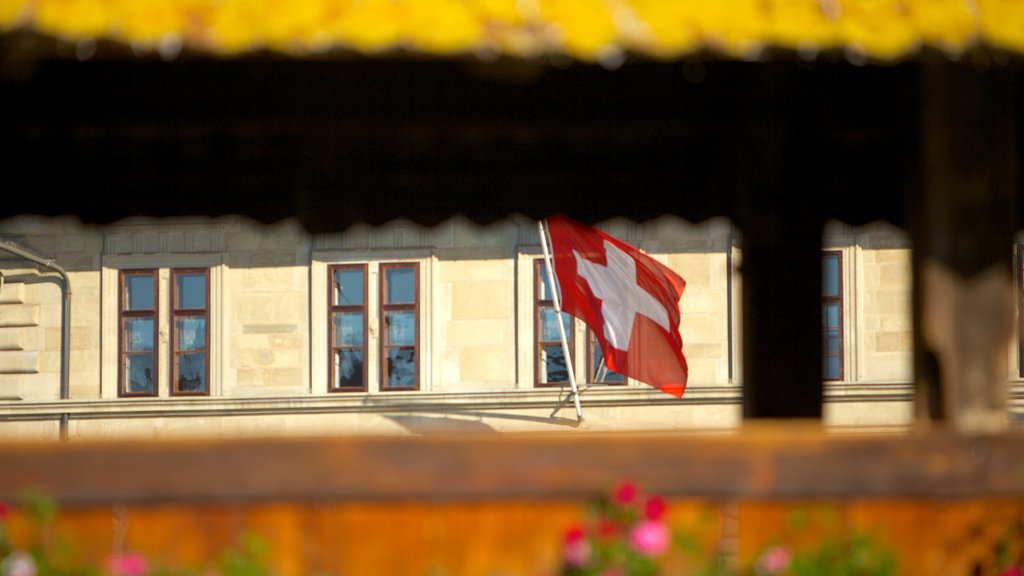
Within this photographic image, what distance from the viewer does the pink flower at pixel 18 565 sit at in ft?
11.9

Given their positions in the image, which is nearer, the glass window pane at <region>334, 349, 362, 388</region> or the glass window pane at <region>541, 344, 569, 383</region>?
the glass window pane at <region>541, 344, 569, 383</region>

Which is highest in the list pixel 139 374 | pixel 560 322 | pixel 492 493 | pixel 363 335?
pixel 560 322

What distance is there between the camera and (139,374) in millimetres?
24453

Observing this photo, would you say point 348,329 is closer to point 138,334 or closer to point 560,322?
point 138,334

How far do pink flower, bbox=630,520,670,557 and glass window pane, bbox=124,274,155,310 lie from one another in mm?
22099

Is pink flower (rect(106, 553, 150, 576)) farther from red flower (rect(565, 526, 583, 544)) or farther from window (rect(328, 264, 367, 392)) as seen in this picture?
window (rect(328, 264, 367, 392))

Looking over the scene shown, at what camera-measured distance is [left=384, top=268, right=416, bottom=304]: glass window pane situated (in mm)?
24031

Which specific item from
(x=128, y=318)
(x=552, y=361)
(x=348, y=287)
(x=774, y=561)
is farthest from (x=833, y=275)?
(x=774, y=561)

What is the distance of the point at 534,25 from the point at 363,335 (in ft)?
67.9

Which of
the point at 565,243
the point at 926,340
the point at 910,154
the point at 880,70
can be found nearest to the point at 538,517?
the point at 926,340

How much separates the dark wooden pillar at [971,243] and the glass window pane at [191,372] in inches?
845

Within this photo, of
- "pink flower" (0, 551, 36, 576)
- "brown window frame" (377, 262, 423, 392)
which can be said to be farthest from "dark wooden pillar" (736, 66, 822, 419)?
"brown window frame" (377, 262, 423, 392)

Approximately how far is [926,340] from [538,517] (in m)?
1.39

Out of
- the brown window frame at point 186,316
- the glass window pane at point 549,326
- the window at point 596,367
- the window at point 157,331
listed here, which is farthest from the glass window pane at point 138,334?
the window at point 596,367
